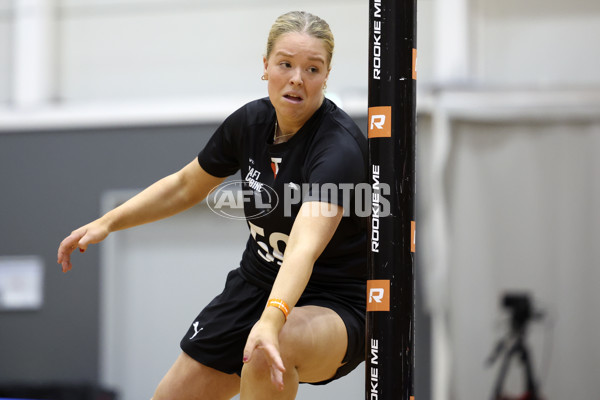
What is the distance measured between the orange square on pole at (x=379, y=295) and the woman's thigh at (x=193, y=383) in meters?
0.47

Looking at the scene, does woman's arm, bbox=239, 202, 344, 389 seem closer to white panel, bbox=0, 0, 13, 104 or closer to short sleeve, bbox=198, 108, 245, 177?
short sleeve, bbox=198, 108, 245, 177

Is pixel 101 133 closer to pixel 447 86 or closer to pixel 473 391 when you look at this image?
pixel 447 86

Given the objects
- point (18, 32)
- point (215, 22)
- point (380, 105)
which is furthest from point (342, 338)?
point (18, 32)

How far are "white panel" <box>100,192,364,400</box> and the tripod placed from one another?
1714mm

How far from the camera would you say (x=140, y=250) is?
5.21m

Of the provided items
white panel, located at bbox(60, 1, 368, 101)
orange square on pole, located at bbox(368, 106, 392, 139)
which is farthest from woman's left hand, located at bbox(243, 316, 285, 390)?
white panel, located at bbox(60, 1, 368, 101)

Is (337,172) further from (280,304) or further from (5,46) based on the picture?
(5,46)

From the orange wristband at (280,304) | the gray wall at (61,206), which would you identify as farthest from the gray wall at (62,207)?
the orange wristband at (280,304)

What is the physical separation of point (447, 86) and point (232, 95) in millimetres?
1414

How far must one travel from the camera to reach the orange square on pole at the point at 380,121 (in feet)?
5.30

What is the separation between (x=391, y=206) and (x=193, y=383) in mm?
656

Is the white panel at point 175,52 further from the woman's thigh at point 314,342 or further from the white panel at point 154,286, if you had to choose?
the woman's thigh at point 314,342

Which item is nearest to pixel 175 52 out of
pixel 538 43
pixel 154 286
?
pixel 154 286

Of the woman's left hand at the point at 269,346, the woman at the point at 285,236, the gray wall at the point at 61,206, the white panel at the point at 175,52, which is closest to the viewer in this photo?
the woman's left hand at the point at 269,346
